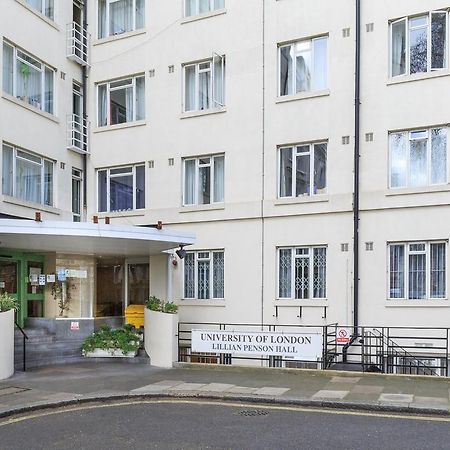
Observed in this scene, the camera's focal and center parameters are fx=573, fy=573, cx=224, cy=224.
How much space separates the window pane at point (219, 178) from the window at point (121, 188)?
2.46m

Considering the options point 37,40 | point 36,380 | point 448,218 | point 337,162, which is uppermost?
point 37,40

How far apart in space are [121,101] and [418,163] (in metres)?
9.47

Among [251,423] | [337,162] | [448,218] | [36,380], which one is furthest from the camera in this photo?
[337,162]

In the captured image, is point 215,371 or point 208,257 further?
point 208,257

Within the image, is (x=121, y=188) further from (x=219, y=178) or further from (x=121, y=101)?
(x=219, y=178)

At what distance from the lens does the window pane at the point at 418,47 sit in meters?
14.3

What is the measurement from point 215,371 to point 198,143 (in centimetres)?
710

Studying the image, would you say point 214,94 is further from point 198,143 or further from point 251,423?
point 251,423

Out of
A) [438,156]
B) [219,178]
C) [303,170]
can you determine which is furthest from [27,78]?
[438,156]

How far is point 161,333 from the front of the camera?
1369 cm

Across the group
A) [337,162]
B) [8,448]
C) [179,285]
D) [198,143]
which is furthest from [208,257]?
[8,448]

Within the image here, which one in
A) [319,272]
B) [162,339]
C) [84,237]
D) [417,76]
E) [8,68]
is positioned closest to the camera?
Result: [84,237]

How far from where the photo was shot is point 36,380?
38.4ft

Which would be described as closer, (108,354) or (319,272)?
(108,354)
